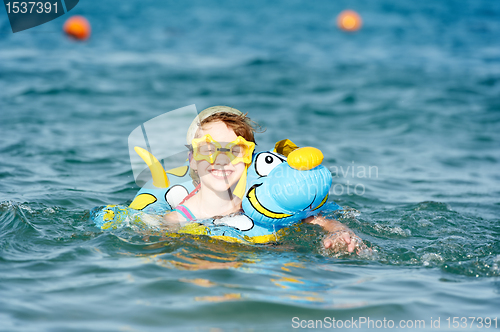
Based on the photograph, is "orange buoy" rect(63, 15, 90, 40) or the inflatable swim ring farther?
"orange buoy" rect(63, 15, 90, 40)

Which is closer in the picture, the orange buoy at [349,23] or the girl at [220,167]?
the girl at [220,167]

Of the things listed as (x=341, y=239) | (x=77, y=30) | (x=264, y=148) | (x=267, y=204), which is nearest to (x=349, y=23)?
(x=77, y=30)

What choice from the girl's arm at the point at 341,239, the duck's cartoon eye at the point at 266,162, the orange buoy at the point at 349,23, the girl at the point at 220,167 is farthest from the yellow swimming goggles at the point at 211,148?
the orange buoy at the point at 349,23

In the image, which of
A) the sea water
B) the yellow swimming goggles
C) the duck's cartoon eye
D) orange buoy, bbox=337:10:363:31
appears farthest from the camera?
orange buoy, bbox=337:10:363:31

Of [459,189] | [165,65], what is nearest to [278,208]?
[459,189]

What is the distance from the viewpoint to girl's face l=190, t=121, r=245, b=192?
4.00 m

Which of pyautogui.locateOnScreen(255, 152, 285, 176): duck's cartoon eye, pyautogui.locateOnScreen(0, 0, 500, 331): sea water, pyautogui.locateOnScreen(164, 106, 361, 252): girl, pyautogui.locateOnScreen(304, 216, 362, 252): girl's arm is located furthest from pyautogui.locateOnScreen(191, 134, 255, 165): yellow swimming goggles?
pyautogui.locateOnScreen(304, 216, 362, 252): girl's arm

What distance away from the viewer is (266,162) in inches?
171

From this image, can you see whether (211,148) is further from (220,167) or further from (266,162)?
(266,162)

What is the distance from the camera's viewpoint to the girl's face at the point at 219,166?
4004 mm

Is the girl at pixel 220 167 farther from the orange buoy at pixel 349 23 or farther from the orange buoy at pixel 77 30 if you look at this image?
the orange buoy at pixel 349 23

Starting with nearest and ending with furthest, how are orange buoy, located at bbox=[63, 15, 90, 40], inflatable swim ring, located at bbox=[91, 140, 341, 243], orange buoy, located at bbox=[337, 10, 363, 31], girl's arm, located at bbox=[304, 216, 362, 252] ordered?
1. girl's arm, located at bbox=[304, 216, 362, 252]
2. inflatable swim ring, located at bbox=[91, 140, 341, 243]
3. orange buoy, located at bbox=[63, 15, 90, 40]
4. orange buoy, located at bbox=[337, 10, 363, 31]

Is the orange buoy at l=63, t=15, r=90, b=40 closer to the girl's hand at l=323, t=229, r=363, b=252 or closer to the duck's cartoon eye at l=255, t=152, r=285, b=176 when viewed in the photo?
the duck's cartoon eye at l=255, t=152, r=285, b=176

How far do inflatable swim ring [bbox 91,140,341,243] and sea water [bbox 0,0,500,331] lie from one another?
160mm
